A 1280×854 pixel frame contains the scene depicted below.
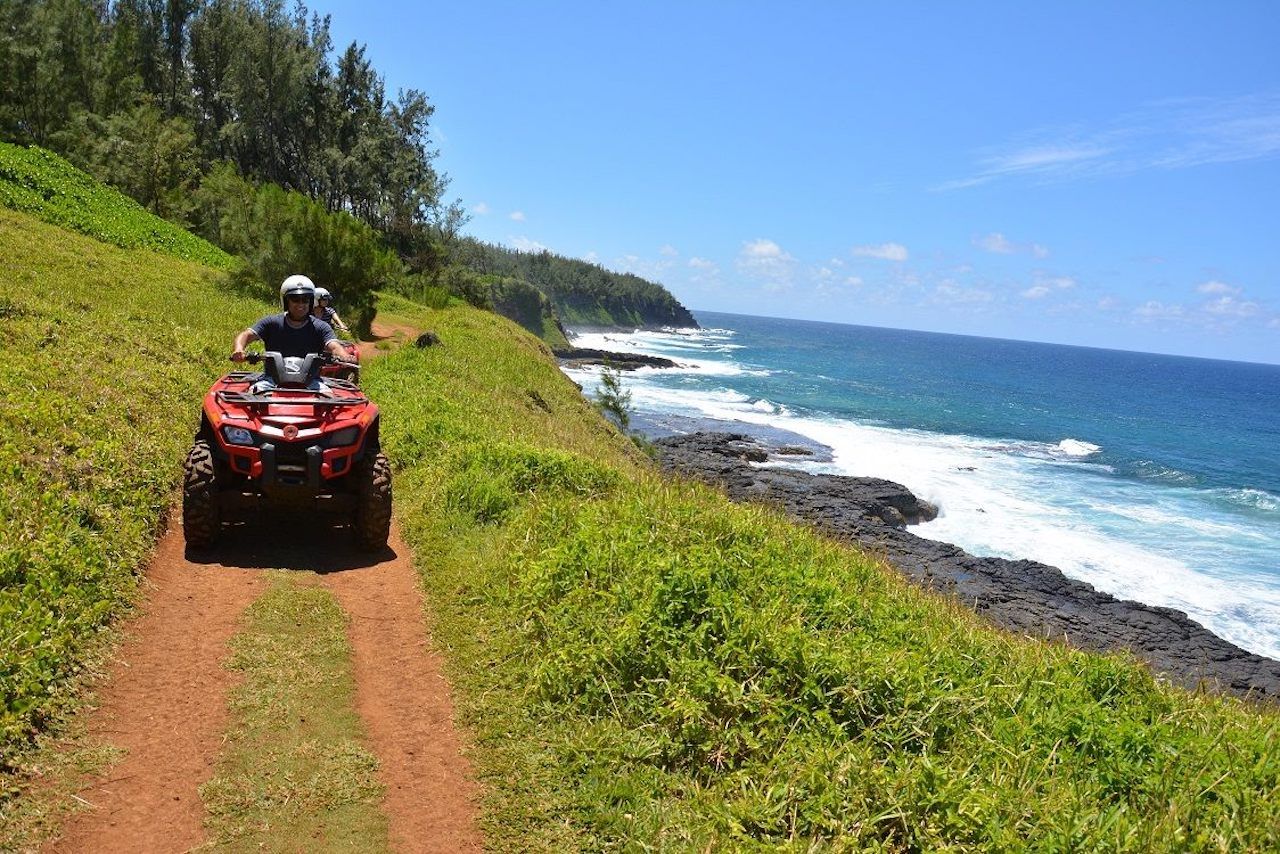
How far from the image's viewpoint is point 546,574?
22.2 ft

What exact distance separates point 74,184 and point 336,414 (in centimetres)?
2541

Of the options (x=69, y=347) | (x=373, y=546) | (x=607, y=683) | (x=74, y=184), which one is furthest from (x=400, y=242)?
(x=607, y=683)

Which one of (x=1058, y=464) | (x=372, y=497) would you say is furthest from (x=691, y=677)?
(x=1058, y=464)

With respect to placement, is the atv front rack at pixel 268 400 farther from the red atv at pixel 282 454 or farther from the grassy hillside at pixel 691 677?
the grassy hillside at pixel 691 677

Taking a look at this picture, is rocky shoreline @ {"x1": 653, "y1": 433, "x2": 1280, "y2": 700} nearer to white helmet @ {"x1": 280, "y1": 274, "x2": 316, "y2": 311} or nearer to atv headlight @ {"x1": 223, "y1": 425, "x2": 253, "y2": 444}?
white helmet @ {"x1": 280, "y1": 274, "x2": 316, "y2": 311}

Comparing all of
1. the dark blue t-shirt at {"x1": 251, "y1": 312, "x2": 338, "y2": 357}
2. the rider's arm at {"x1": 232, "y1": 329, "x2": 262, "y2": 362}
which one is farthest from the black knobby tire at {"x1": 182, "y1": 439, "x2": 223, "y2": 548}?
the dark blue t-shirt at {"x1": 251, "y1": 312, "x2": 338, "y2": 357}

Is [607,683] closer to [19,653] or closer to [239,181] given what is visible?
[19,653]

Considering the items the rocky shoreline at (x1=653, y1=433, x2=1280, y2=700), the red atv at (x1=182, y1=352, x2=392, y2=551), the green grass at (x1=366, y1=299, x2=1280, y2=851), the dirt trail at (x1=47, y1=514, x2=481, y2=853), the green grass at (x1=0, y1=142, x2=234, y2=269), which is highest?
the green grass at (x1=0, y1=142, x2=234, y2=269)

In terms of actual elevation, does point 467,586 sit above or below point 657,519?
below

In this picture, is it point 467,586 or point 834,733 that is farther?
point 467,586

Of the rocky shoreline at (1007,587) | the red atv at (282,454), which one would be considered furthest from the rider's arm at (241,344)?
the rocky shoreline at (1007,587)

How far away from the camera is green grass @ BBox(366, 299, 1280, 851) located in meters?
4.23

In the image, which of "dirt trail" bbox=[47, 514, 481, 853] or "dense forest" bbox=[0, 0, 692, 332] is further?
"dense forest" bbox=[0, 0, 692, 332]

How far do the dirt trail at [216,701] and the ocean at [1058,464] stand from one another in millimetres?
20572
